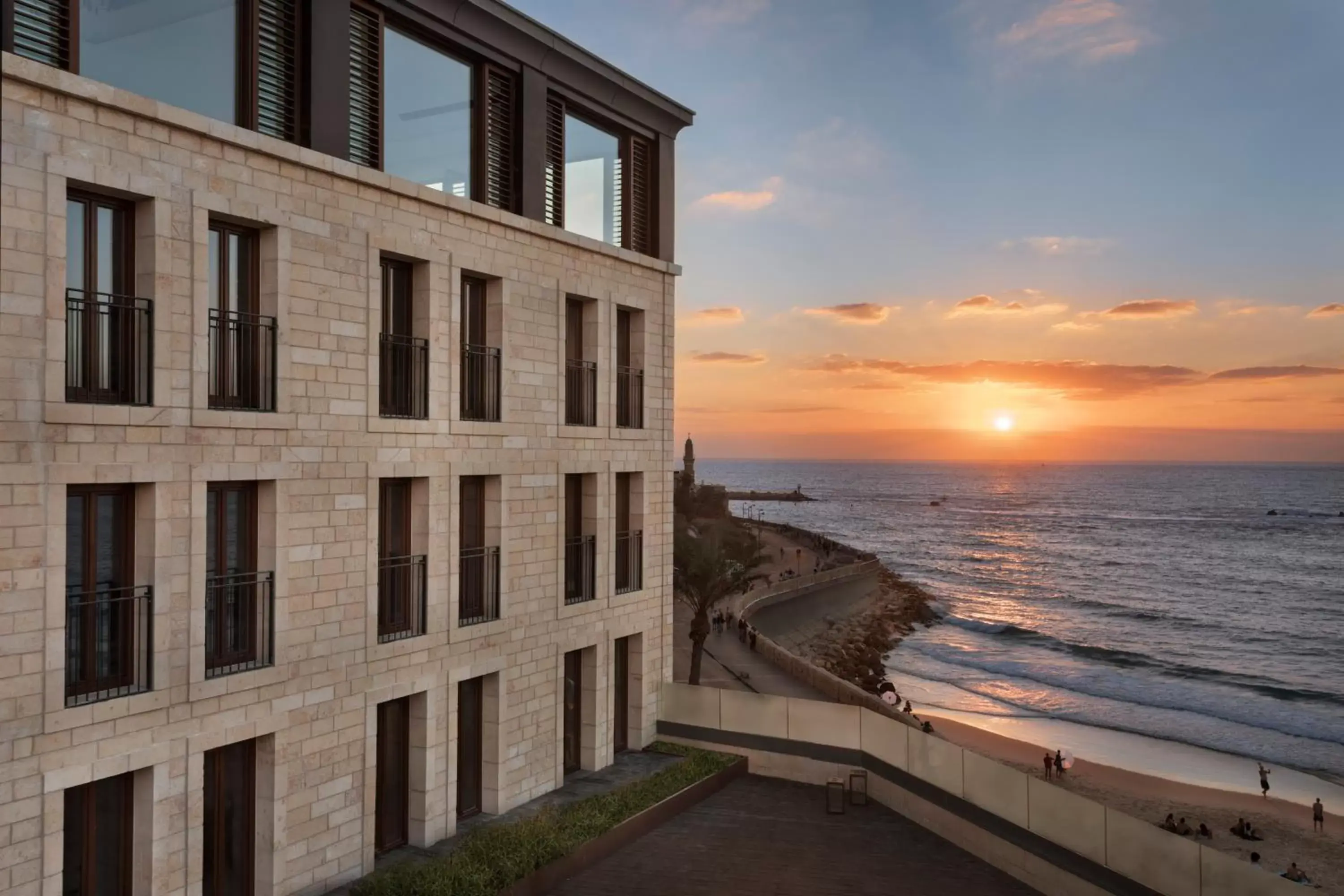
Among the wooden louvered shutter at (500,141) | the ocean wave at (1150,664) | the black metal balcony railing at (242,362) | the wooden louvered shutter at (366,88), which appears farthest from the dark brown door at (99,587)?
the ocean wave at (1150,664)

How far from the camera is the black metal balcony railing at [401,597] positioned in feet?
47.9

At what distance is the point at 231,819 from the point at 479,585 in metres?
5.16

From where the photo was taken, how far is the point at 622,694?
66.1 feet

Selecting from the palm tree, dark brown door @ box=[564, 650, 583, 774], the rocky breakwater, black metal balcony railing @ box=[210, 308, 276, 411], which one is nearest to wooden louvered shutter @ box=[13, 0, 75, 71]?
black metal balcony railing @ box=[210, 308, 276, 411]

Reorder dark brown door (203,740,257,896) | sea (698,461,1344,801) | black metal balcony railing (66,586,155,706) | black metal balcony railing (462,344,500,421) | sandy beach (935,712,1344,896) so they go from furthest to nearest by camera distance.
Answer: sea (698,461,1344,801)
sandy beach (935,712,1344,896)
black metal balcony railing (462,344,500,421)
dark brown door (203,740,257,896)
black metal balcony railing (66,586,155,706)

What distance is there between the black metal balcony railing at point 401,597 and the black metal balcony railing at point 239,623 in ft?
6.77

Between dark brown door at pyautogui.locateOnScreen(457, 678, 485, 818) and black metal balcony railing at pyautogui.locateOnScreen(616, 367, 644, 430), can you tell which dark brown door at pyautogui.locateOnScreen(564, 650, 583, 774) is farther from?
black metal balcony railing at pyautogui.locateOnScreen(616, 367, 644, 430)

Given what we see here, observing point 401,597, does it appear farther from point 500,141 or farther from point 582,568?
point 500,141

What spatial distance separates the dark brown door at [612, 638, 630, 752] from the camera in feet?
65.5

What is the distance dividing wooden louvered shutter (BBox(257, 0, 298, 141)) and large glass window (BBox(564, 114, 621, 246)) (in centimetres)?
588

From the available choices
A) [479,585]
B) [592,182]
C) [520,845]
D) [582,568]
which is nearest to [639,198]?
[592,182]

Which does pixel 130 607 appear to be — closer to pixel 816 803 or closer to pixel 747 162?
pixel 816 803

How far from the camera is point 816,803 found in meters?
18.0

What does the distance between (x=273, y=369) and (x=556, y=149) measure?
7644mm
